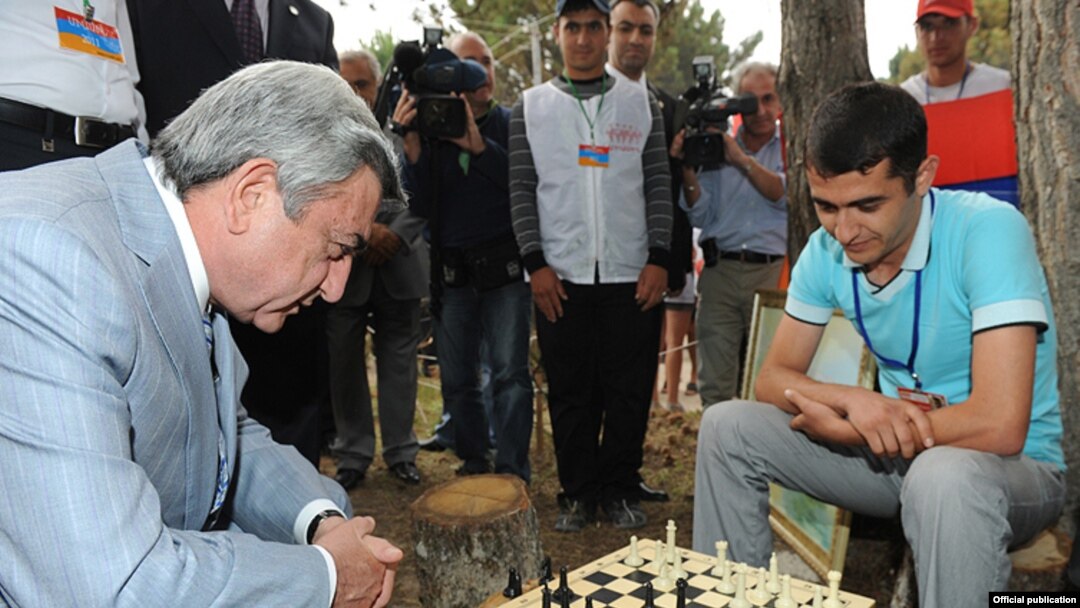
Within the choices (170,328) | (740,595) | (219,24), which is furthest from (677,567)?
(219,24)

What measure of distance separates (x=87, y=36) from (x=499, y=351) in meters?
2.21

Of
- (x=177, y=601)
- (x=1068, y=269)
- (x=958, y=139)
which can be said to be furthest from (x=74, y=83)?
(x=958, y=139)

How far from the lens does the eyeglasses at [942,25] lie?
151 inches

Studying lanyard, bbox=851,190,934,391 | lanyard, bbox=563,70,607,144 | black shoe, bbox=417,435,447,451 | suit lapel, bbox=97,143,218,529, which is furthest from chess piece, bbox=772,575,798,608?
black shoe, bbox=417,435,447,451

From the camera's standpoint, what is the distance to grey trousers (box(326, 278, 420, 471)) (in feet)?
13.9

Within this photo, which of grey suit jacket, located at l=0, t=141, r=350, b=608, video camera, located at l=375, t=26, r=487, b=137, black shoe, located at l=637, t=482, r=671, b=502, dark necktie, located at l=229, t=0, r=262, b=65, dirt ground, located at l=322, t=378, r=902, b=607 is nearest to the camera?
grey suit jacket, located at l=0, t=141, r=350, b=608

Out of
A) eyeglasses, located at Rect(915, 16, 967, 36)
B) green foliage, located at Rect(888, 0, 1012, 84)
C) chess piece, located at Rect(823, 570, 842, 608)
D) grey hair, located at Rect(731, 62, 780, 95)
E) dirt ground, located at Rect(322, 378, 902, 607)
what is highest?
green foliage, located at Rect(888, 0, 1012, 84)

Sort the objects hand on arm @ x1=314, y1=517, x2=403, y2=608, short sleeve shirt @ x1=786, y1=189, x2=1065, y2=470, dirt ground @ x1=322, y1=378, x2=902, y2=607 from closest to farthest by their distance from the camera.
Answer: hand on arm @ x1=314, y1=517, x2=403, y2=608 < short sleeve shirt @ x1=786, y1=189, x2=1065, y2=470 < dirt ground @ x1=322, y1=378, x2=902, y2=607

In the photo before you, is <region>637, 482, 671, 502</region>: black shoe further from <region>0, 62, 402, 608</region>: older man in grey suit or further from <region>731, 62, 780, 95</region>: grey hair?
<region>0, 62, 402, 608</region>: older man in grey suit

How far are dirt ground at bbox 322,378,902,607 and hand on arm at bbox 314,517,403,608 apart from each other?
1.52 meters

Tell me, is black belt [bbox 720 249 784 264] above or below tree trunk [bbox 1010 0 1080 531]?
below

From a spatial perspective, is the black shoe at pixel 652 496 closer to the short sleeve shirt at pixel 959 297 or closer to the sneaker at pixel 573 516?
the sneaker at pixel 573 516

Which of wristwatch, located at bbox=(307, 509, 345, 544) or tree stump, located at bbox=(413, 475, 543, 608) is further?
tree stump, located at bbox=(413, 475, 543, 608)

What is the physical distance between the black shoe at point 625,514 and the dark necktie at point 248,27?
233 cm
